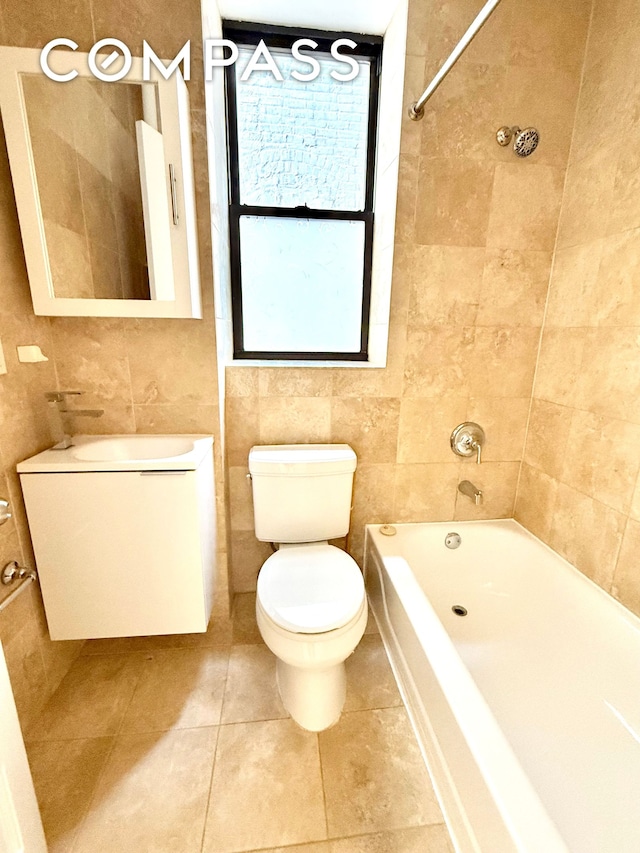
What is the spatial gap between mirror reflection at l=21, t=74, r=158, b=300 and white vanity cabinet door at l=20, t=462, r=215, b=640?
634 millimetres

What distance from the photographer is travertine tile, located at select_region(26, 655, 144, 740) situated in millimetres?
1171

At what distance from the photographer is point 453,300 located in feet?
4.88

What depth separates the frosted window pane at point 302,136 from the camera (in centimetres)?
151

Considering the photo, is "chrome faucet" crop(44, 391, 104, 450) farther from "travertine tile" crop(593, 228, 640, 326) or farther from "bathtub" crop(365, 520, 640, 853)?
"travertine tile" crop(593, 228, 640, 326)

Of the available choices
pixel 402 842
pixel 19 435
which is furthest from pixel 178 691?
pixel 19 435

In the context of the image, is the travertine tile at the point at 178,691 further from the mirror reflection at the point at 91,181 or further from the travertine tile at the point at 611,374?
the travertine tile at the point at 611,374

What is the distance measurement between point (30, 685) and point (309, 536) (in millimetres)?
1027

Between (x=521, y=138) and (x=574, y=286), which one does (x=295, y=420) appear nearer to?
(x=574, y=286)

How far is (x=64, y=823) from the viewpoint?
3.11 feet

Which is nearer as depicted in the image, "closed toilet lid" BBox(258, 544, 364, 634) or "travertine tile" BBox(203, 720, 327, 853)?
"travertine tile" BBox(203, 720, 327, 853)

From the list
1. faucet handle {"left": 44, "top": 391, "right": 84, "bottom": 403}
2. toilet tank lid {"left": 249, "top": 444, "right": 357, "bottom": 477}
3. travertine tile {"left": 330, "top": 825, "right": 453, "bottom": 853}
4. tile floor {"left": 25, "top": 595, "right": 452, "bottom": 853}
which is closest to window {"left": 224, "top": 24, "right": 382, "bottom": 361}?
toilet tank lid {"left": 249, "top": 444, "right": 357, "bottom": 477}

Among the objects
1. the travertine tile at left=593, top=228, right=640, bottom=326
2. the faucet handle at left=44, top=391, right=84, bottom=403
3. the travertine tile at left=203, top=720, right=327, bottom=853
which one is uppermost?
the travertine tile at left=593, top=228, right=640, bottom=326

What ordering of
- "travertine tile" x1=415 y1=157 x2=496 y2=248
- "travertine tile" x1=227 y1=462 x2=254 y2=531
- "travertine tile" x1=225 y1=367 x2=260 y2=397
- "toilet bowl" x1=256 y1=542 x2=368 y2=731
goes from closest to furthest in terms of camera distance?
1. "toilet bowl" x1=256 y1=542 x2=368 y2=731
2. "travertine tile" x1=415 y1=157 x2=496 y2=248
3. "travertine tile" x1=225 y1=367 x2=260 y2=397
4. "travertine tile" x1=227 y1=462 x2=254 y2=531

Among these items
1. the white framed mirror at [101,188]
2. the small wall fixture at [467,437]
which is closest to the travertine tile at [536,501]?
the small wall fixture at [467,437]
